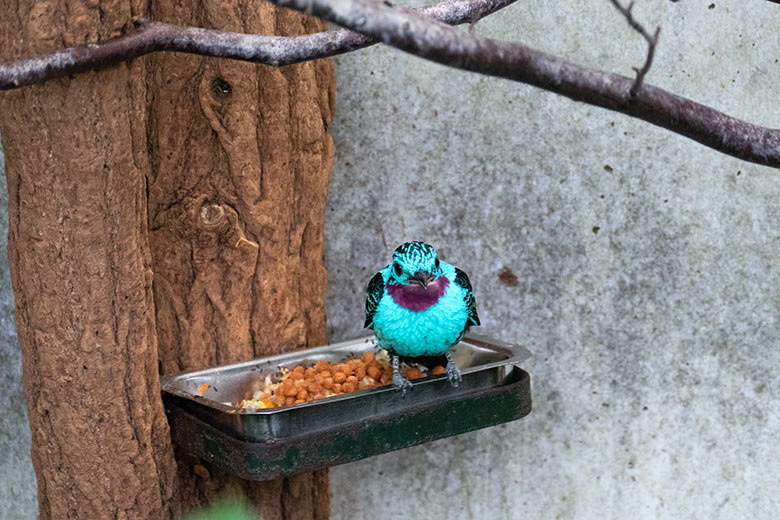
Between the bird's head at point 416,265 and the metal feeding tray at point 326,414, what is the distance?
0.29 metres

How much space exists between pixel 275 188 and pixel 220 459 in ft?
2.79

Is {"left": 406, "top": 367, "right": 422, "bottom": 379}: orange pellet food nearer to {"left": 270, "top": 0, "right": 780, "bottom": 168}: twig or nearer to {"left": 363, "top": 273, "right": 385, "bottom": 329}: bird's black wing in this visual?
{"left": 363, "top": 273, "right": 385, "bottom": 329}: bird's black wing

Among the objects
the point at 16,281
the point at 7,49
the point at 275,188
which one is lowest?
the point at 16,281

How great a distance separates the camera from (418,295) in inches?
88.1

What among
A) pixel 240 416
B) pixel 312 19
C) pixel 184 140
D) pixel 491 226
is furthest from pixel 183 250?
pixel 491 226

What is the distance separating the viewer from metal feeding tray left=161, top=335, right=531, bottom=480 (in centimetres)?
202

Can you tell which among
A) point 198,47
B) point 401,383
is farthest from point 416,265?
point 198,47

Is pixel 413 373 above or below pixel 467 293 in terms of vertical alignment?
below

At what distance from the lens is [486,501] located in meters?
2.99

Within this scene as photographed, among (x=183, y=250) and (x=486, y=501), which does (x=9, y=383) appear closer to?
(x=183, y=250)

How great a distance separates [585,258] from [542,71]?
5.26 ft

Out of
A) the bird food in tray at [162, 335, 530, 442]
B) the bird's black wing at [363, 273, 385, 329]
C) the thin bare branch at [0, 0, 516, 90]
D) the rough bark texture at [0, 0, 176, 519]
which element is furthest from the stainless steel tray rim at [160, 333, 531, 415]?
the thin bare branch at [0, 0, 516, 90]

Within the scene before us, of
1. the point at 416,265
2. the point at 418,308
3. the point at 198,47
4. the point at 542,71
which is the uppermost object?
the point at 198,47

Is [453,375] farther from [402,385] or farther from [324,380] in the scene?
[324,380]
